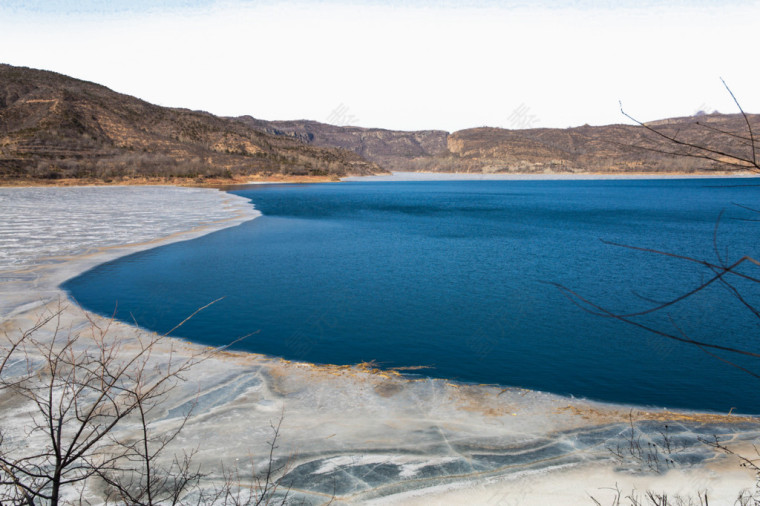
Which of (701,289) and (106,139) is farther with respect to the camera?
(106,139)

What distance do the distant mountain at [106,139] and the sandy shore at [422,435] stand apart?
7698 cm

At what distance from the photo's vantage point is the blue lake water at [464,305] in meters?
9.85

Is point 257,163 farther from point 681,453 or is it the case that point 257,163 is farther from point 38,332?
point 681,453

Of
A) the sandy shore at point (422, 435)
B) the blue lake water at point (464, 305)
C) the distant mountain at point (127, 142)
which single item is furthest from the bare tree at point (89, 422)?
the distant mountain at point (127, 142)

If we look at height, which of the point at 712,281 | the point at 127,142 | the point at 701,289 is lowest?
the point at 701,289

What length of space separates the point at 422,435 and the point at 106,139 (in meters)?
102

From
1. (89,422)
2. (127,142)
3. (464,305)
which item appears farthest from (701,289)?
(127,142)

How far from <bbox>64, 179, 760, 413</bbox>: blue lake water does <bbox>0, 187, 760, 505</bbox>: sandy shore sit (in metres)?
1.12

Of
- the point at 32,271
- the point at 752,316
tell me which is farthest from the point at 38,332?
the point at 752,316

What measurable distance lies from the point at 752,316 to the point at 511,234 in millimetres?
16269

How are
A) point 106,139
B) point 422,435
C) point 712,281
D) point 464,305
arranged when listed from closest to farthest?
point 712,281, point 422,435, point 464,305, point 106,139

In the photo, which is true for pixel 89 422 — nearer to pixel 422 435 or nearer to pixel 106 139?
pixel 422 435

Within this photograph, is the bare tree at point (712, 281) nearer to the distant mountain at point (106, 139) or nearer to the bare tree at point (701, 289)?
the bare tree at point (701, 289)

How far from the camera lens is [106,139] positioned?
304 ft
